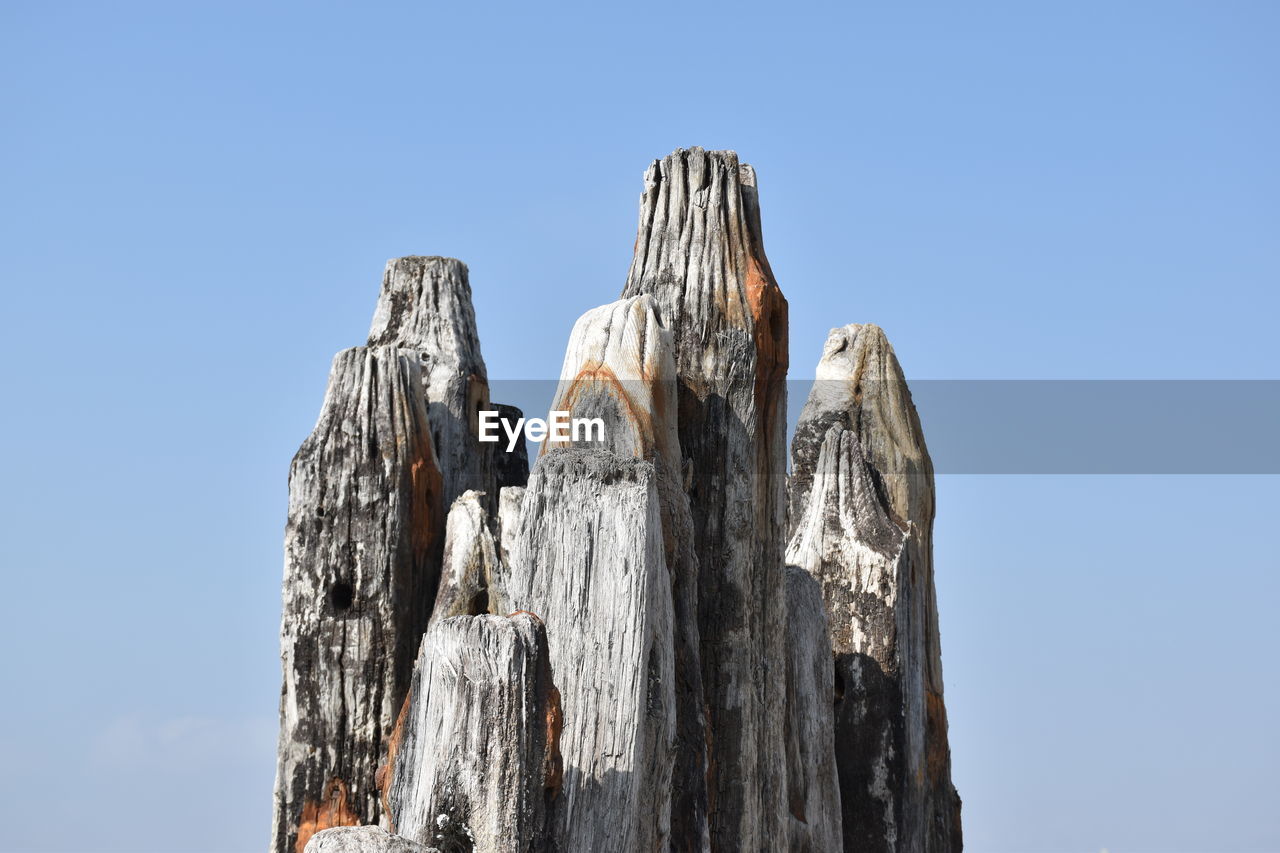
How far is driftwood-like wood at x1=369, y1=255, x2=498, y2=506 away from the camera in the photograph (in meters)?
9.31

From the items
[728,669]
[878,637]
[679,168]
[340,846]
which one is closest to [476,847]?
[340,846]

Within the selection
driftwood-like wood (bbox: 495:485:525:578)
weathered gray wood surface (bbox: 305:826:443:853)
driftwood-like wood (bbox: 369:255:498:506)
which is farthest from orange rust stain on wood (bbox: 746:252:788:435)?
weathered gray wood surface (bbox: 305:826:443:853)

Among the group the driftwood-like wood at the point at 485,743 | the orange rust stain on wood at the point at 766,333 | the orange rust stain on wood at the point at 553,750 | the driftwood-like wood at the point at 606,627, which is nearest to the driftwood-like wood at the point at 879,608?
the orange rust stain on wood at the point at 766,333

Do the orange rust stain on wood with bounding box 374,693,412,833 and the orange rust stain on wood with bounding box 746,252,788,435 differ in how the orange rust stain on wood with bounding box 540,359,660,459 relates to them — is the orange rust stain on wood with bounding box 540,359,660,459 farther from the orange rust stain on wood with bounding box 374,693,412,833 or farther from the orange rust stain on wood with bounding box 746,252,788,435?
the orange rust stain on wood with bounding box 374,693,412,833

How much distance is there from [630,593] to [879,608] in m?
4.09

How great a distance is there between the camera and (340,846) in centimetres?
501

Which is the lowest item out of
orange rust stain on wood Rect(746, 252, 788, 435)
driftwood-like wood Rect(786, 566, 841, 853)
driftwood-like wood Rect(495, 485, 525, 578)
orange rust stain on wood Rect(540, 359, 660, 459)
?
driftwood-like wood Rect(786, 566, 841, 853)

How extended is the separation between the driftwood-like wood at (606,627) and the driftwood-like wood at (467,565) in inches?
57.6

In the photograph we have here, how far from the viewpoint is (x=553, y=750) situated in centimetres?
579

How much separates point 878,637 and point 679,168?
3215mm

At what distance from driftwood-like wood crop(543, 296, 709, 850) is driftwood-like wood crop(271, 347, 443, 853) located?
116cm

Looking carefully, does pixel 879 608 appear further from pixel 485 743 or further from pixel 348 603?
pixel 485 743

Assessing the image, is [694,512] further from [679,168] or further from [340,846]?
[340,846]

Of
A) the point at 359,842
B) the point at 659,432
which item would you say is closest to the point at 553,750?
the point at 359,842
